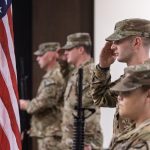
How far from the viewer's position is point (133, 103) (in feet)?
6.88

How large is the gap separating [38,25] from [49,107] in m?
1.99

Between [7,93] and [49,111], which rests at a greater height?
[7,93]

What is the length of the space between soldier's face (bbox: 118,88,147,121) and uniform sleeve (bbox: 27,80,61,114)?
Result: 3.46m

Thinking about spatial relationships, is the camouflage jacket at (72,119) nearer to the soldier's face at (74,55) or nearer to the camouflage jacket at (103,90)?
the soldier's face at (74,55)

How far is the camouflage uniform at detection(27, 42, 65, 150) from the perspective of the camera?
5.59 m

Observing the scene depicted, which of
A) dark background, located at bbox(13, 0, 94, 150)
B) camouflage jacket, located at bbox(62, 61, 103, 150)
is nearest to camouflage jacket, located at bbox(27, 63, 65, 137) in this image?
camouflage jacket, located at bbox(62, 61, 103, 150)

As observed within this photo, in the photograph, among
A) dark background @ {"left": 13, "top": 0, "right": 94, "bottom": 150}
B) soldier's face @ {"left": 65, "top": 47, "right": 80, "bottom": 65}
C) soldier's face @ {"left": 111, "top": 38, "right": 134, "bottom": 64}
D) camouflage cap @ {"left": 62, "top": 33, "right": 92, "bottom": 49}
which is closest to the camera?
soldier's face @ {"left": 111, "top": 38, "right": 134, "bottom": 64}

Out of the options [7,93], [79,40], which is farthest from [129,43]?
[79,40]

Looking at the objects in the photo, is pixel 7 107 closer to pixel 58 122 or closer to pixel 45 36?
pixel 58 122

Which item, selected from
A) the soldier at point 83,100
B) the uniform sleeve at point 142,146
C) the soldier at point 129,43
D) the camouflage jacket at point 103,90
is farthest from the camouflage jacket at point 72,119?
the uniform sleeve at point 142,146

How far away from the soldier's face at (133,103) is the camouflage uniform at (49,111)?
11.3 ft

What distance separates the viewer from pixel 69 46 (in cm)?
520

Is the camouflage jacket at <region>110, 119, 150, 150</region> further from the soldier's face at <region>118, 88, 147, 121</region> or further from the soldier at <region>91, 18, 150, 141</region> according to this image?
the soldier at <region>91, 18, 150, 141</region>

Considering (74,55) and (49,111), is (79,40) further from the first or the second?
(49,111)
